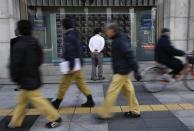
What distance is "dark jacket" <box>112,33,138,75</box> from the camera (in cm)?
545

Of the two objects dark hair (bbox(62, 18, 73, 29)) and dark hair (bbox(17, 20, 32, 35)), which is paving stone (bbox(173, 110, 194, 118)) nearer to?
dark hair (bbox(62, 18, 73, 29))

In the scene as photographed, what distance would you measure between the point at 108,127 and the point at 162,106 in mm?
1718

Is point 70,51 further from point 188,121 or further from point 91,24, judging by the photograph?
point 91,24

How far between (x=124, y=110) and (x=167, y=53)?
2.10 m

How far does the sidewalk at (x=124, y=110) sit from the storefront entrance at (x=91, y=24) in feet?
13.5

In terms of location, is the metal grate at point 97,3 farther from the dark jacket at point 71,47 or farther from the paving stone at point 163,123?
the paving stone at point 163,123

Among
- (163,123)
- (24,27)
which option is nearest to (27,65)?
(24,27)

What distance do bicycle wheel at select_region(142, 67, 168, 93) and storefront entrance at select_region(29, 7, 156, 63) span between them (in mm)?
4373

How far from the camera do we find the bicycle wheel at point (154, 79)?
796 cm

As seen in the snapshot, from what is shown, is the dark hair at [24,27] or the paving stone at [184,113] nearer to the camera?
the dark hair at [24,27]

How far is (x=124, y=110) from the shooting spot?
21.0ft

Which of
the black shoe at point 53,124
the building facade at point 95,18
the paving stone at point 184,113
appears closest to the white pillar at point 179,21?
the building facade at point 95,18

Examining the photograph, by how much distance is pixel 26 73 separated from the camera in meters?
5.03

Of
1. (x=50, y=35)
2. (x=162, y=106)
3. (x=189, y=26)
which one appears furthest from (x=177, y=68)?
(x=50, y=35)
